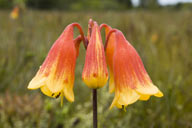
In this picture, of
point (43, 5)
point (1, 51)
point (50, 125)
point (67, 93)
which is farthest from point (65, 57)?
point (43, 5)

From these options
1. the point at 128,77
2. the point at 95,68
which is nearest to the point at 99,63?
the point at 95,68

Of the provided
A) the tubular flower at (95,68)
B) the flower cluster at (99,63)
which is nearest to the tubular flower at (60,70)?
the flower cluster at (99,63)

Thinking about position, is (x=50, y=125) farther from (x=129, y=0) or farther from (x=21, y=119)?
(x=129, y=0)

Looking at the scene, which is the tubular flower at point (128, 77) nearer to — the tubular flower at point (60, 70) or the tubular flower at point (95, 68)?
the tubular flower at point (95, 68)

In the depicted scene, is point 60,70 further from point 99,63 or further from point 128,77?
point 128,77
